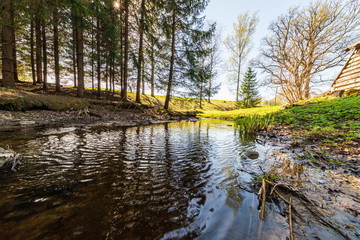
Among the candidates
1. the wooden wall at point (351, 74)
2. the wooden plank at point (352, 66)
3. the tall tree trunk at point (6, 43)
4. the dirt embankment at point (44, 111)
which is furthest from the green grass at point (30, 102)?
the wooden plank at point (352, 66)

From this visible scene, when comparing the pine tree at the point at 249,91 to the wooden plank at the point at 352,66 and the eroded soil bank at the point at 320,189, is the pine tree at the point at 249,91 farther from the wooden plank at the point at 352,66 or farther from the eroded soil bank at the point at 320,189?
the eroded soil bank at the point at 320,189

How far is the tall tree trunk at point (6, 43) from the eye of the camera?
19.8ft

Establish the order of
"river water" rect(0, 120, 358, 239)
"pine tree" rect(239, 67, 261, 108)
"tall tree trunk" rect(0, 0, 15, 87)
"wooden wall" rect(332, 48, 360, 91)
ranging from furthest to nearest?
"pine tree" rect(239, 67, 261, 108)
"wooden wall" rect(332, 48, 360, 91)
"tall tree trunk" rect(0, 0, 15, 87)
"river water" rect(0, 120, 358, 239)

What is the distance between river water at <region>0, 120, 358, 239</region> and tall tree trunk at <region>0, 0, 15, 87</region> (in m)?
8.53

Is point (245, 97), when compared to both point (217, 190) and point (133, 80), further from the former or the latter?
point (217, 190)

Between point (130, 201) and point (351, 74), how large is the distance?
15314 mm

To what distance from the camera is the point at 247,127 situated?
20.1ft

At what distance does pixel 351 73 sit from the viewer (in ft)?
30.0

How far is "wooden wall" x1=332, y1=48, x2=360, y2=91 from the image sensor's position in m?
8.81

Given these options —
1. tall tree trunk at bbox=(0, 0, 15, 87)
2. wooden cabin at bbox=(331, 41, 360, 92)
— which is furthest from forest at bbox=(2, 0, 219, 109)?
wooden cabin at bbox=(331, 41, 360, 92)

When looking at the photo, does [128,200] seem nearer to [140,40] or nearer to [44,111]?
[44,111]

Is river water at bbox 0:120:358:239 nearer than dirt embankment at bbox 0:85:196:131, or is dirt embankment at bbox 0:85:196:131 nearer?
river water at bbox 0:120:358:239

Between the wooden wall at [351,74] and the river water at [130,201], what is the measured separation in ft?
41.6

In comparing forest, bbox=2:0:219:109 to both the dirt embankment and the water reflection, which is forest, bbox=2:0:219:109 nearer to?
the dirt embankment
